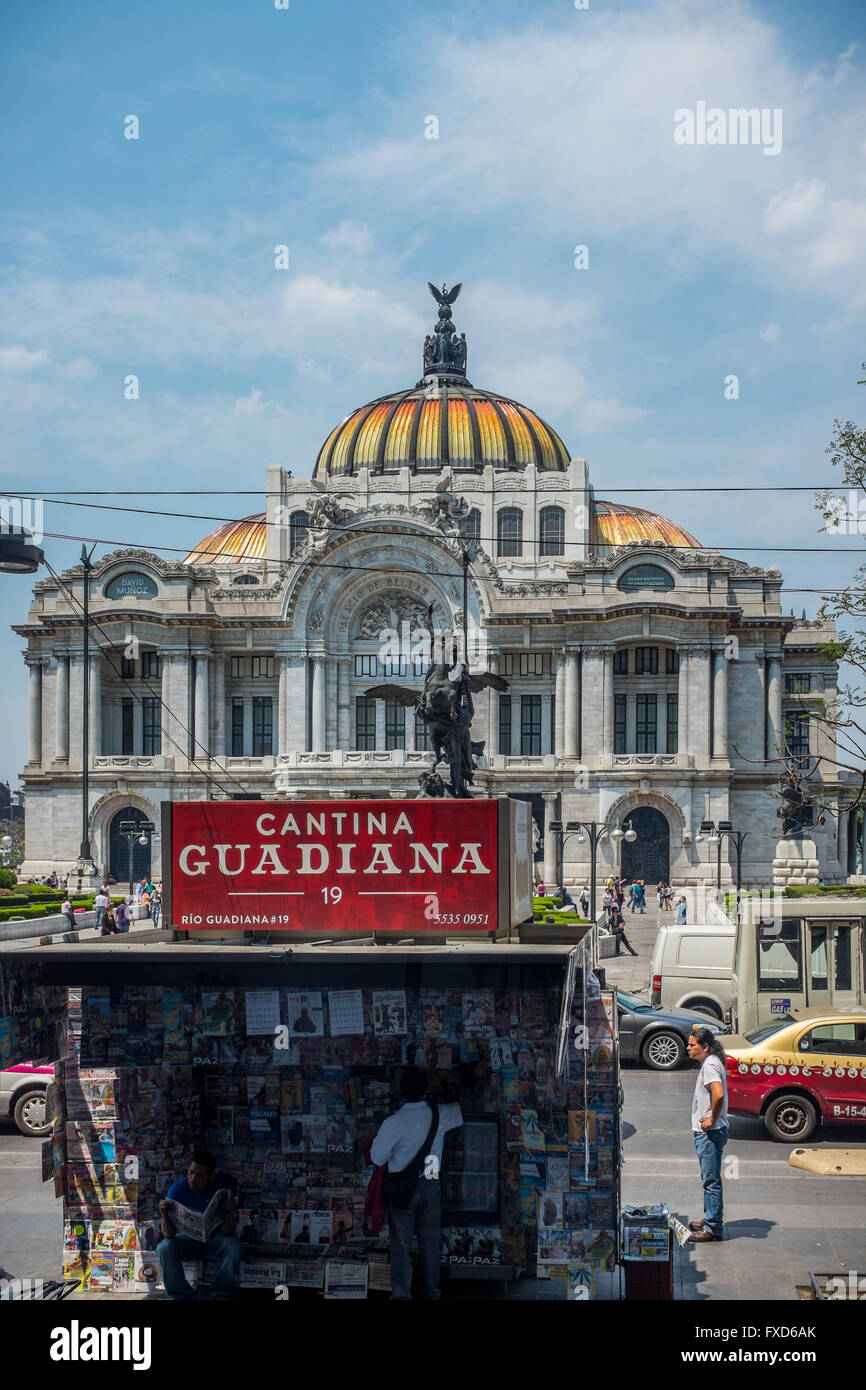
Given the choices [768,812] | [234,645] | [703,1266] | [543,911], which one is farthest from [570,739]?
[703,1266]

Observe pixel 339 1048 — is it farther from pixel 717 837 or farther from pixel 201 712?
pixel 201 712

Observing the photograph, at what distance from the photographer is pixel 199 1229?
32.1 ft

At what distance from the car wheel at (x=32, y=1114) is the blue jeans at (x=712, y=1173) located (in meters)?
8.63

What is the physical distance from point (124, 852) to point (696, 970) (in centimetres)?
3621

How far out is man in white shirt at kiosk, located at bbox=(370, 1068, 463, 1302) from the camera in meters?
9.67

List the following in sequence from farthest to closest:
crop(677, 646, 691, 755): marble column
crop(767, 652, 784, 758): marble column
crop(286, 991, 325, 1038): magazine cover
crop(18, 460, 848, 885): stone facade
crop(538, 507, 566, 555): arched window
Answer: crop(538, 507, 566, 555): arched window → crop(767, 652, 784, 758): marble column → crop(677, 646, 691, 755): marble column → crop(18, 460, 848, 885): stone facade → crop(286, 991, 325, 1038): magazine cover

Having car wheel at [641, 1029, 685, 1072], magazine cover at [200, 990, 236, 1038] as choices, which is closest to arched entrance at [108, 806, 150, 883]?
car wheel at [641, 1029, 685, 1072]

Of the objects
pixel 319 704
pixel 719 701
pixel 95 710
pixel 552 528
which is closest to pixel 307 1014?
pixel 719 701

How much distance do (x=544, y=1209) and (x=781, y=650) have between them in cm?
4772

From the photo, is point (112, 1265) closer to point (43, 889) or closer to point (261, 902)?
point (261, 902)

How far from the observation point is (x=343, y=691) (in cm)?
5703

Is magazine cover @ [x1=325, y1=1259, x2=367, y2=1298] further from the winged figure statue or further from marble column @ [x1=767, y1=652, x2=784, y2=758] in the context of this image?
marble column @ [x1=767, y1=652, x2=784, y2=758]

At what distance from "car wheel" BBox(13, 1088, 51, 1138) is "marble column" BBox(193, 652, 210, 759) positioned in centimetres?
3939
